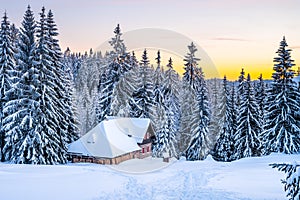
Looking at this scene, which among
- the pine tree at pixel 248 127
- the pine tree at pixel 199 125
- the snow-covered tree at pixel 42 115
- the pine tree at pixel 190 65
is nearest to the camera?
the snow-covered tree at pixel 42 115

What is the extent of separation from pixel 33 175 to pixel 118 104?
68.3 feet

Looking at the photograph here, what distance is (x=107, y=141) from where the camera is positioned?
28.6 m

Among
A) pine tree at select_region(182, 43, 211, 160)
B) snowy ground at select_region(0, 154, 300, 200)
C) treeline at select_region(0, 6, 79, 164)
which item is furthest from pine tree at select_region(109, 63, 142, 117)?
snowy ground at select_region(0, 154, 300, 200)

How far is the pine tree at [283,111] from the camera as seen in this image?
89.4 feet

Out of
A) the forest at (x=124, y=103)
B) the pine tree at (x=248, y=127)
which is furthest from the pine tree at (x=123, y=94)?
the pine tree at (x=248, y=127)

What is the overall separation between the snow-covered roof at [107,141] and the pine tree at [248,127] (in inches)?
441

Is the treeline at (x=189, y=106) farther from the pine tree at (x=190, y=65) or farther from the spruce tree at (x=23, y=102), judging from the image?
the spruce tree at (x=23, y=102)

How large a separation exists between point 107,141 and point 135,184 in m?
12.6

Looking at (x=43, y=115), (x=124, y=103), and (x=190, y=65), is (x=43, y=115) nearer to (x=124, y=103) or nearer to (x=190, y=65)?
(x=124, y=103)

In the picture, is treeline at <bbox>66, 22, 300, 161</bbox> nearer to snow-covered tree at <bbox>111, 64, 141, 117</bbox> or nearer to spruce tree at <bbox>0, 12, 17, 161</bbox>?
snow-covered tree at <bbox>111, 64, 141, 117</bbox>

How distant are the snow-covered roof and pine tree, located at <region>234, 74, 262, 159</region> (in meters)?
11.2

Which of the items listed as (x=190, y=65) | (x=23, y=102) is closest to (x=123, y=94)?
(x=190, y=65)

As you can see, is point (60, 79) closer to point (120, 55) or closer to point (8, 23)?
point (8, 23)

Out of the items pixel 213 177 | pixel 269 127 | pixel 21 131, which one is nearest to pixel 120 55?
pixel 21 131
